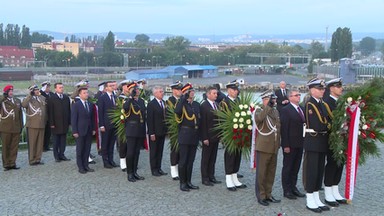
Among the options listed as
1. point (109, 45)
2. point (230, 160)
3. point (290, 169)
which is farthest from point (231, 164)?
point (109, 45)

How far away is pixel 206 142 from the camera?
9250 millimetres

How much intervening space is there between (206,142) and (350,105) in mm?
2689

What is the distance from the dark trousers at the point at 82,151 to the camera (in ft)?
34.6

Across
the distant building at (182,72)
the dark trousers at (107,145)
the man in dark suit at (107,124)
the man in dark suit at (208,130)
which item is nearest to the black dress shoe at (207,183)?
the man in dark suit at (208,130)

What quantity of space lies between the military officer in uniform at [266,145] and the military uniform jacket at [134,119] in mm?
2522

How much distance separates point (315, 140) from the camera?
25.6ft

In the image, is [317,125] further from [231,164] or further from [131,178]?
[131,178]

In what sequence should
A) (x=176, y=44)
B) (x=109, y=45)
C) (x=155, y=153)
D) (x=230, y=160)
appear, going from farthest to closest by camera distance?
(x=176, y=44)
(x=109, y=45)
(x=155, y=153)
(x=230, y=160)

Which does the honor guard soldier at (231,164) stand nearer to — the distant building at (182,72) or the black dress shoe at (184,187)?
the black dress shoe at (184,187)

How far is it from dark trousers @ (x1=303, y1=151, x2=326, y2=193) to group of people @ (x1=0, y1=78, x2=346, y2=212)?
0.05ft

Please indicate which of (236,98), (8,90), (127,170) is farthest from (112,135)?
(236,98)

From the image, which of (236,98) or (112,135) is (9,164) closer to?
(112,135)

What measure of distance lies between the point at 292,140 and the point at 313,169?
0.70 metres

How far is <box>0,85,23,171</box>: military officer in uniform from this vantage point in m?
10.7
